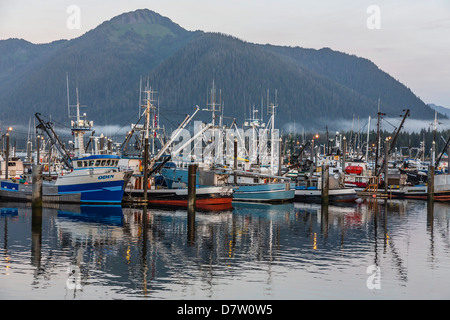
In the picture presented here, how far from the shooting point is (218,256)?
115 ft

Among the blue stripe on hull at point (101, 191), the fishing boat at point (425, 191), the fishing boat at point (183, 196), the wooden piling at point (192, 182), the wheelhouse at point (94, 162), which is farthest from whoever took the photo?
the fishing boat at point (425, 191)

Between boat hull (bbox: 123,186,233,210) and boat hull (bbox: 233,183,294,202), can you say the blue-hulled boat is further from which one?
boat hull (bbox: 233,183,294,202)

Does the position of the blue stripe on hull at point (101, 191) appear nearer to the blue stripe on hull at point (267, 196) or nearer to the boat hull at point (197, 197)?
the boat hull at point (197, 197)

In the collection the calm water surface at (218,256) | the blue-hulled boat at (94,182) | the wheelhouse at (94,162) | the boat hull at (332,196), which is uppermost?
the wheelhouse at (94,162)

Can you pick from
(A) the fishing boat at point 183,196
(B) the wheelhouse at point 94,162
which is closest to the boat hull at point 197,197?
(A) the fishing boat at point 183,196

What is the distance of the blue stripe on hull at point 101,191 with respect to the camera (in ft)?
211

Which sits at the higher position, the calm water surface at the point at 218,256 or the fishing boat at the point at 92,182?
the fishing boat at the point at 92,182

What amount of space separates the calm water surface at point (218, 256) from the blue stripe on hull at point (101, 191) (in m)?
5.60

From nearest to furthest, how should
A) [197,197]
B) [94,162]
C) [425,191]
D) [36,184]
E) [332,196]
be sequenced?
1. [36,184]
2. [94,162]
3. [197,197]
4. [332,196]
5. [425,191]

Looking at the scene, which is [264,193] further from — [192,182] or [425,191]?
[425,191]

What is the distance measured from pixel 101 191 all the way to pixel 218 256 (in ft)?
105

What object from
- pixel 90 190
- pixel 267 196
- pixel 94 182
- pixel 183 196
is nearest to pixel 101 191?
pixel 94 182

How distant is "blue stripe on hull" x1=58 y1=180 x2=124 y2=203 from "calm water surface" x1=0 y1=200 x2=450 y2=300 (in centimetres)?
560
